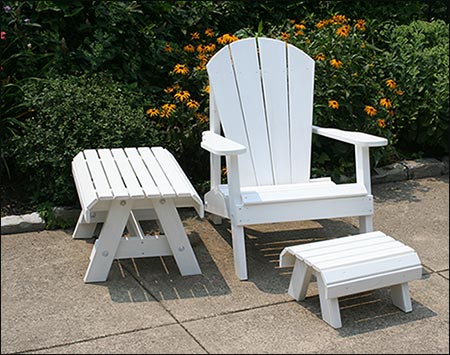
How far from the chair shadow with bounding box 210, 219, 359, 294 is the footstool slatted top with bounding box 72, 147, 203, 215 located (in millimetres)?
449

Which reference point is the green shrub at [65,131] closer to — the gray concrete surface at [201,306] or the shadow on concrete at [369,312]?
the gray concrete surface at [201,306]

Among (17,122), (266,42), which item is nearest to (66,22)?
(17,122)

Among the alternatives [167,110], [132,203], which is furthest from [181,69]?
[132,203]

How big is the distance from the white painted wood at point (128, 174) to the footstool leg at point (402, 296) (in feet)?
3.88

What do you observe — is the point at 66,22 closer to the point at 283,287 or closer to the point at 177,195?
the point at 177,195

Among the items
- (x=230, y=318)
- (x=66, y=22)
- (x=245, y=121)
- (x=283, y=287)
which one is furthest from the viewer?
(x=66, y=22)

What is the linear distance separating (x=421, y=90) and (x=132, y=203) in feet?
7.78

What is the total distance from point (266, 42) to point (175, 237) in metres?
1.26

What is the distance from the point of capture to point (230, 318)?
3.22m

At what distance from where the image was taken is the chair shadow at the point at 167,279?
3430mm

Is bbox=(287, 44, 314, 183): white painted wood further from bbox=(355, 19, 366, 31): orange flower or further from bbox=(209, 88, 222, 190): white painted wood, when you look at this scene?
bbox=(355, 19, 366, 31): orange flower

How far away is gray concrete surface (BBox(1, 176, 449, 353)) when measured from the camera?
119 inches

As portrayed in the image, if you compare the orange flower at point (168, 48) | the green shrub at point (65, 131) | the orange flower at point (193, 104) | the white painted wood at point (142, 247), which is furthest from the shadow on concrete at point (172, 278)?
the orange flower at point (168, 48)

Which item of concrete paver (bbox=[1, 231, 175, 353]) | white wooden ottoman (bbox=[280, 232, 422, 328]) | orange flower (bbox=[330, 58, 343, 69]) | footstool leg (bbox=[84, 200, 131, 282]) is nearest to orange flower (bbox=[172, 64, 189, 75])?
orange flower (bbox=[330, 58, 343, 69])
